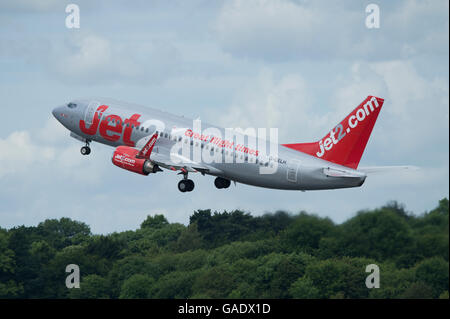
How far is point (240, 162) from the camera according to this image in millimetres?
87188

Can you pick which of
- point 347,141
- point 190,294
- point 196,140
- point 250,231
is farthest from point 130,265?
point 347,141

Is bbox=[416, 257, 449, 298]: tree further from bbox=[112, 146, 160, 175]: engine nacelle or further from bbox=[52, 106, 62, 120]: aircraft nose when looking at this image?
bbox=[52, 106, 62, 120]: aircraft nose

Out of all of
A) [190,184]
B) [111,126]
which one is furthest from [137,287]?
[190,184]

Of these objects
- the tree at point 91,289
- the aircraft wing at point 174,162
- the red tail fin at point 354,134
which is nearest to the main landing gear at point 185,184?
the aircraft wing at point 174,162

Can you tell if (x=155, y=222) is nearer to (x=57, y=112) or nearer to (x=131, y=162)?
(x=57, y=112)

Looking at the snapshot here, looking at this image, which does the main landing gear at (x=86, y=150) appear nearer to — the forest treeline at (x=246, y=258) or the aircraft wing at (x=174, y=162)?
the aircraft wing at (x=174, y=162)

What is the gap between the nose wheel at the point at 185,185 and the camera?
91.0 m

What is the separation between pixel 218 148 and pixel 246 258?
35914 millimetres

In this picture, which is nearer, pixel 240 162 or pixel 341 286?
pixel 240 162

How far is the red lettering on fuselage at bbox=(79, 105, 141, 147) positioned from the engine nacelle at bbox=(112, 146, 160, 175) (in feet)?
8.10

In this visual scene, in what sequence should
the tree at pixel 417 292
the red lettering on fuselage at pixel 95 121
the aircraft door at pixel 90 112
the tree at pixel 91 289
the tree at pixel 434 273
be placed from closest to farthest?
the tree at pixel 434 273 < the tree at pixel 417 292 < the red lettering on fuselage at pixel 95 121 < the aircraft door at pixel 90 112 < the tree at pixel 91 289
